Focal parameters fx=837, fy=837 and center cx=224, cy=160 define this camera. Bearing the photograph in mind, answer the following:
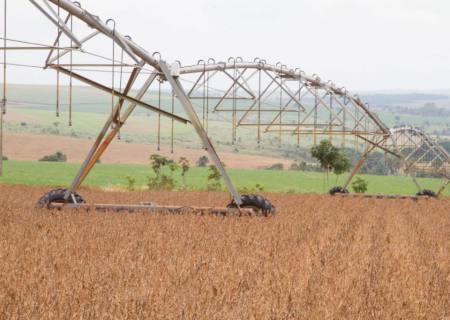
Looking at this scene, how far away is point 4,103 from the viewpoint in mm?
10703

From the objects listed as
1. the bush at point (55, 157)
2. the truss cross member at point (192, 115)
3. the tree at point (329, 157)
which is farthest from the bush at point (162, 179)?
the bush at point (55, 157)

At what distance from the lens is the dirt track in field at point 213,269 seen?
225 inches

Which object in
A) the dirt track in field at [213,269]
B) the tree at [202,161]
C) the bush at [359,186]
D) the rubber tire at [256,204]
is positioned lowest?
the dirt track in field at [213,269]

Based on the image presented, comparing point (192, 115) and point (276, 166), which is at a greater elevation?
point (276, 166)

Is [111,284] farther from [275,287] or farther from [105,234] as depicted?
[105,234]

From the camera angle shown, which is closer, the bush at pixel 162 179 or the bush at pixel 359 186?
the bush at pixel 162 179

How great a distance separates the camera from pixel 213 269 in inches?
299

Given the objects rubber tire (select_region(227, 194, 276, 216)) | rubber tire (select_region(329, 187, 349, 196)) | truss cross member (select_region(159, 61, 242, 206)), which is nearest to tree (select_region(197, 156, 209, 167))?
rubber tire (select_region(329, 187, 349, 196))

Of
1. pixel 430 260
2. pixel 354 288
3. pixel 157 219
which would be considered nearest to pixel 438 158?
pixel 157 219

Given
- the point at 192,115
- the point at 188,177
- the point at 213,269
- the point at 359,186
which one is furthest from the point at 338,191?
the point at 188,177

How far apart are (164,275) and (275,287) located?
1.01m

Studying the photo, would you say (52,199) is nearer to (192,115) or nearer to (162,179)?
(192,115)

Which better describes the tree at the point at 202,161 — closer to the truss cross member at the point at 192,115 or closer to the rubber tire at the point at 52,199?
the rubber tire at the point at 52,199

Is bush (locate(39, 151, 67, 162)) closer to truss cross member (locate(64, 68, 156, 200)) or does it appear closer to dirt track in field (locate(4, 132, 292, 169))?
dirt track in field (locate(4, 132, 292, 169))
